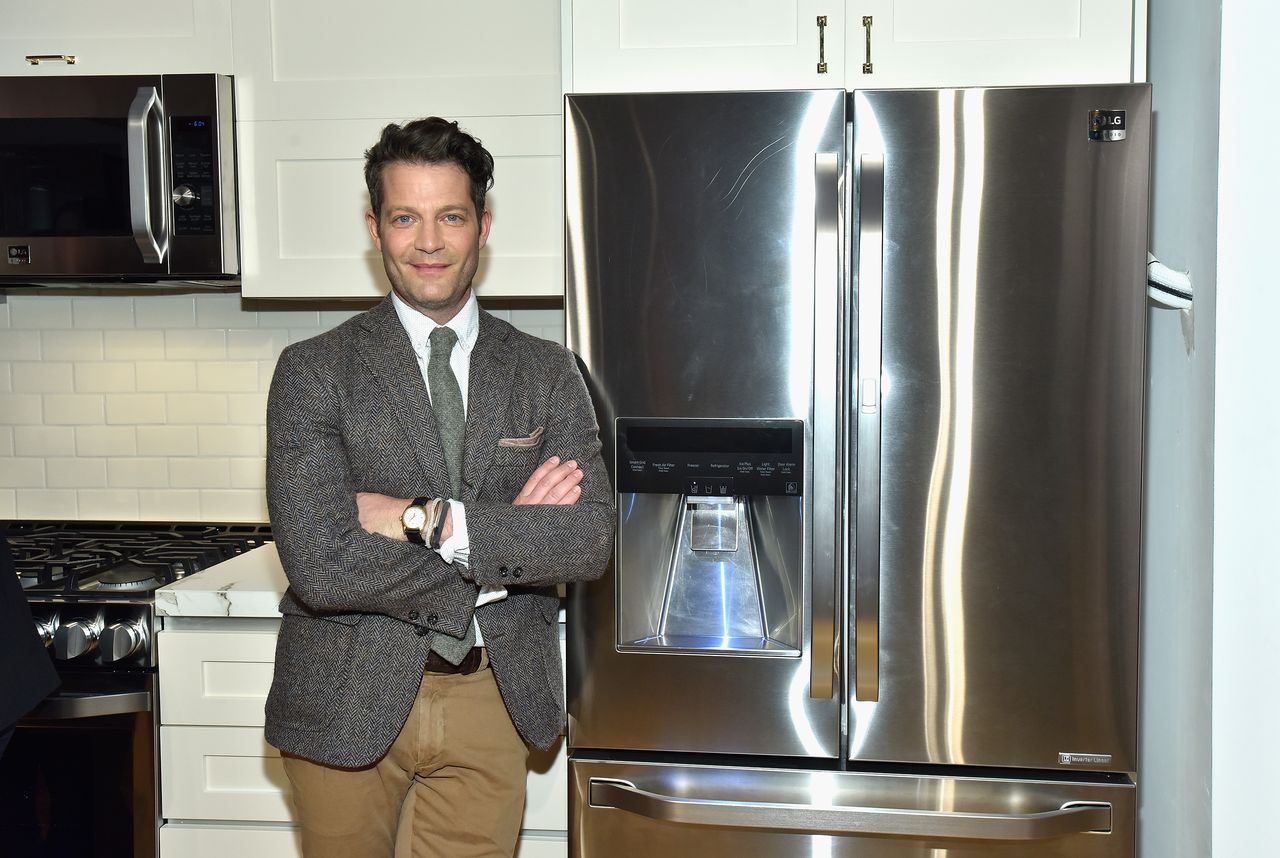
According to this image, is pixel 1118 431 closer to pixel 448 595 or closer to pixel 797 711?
pixel 797 711

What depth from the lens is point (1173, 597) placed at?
184 cm

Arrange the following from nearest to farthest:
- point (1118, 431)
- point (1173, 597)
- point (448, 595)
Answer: point (448, 595) < point (1118, 431) < point (1173, 597)

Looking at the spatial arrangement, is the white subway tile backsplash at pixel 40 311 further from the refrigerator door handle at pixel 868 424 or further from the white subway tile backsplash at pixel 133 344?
the refrigerator door handle at pixel 868 424

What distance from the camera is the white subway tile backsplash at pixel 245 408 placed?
2.61 m

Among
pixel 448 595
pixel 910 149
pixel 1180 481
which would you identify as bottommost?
pixel 448 595

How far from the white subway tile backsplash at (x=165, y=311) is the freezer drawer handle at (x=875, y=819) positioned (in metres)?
1.62

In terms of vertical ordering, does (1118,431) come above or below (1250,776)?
above

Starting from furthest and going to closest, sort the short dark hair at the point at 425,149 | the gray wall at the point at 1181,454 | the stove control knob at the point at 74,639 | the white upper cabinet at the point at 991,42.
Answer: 1. the stove control knob at the point at 74,639
2. the white upper cabinet at the point at 991,42
3. the gray wall at the point at 1181,454
4. the short dark hair at the point at 425,149

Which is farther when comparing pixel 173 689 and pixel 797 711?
pixel 173 689

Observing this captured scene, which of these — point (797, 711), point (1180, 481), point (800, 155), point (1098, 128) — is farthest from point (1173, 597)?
point (800, 155)

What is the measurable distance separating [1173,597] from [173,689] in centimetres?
180

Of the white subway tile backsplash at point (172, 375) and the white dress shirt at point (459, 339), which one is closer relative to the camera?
the white dress shirt at point (459, 339)

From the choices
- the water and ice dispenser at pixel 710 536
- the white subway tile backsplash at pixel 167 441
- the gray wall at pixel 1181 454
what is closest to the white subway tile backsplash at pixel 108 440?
the white subway tile backsplash at pixel 167 441

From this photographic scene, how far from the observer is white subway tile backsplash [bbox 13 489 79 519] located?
266cm
